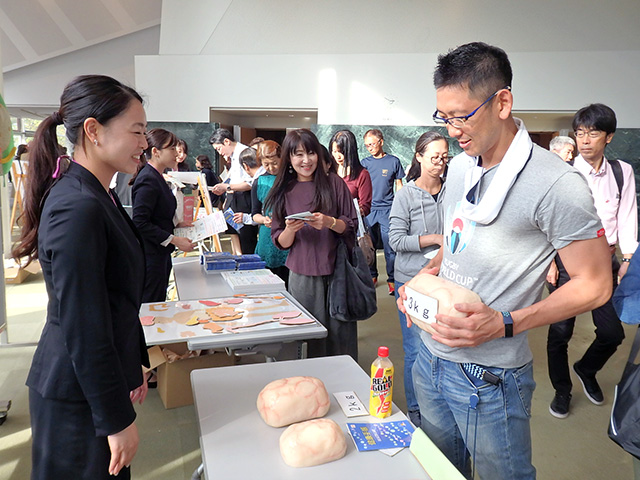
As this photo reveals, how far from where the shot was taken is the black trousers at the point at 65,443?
1.20 m

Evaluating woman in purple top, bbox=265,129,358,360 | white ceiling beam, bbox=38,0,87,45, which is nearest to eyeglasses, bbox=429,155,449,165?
woman in purple top, bbox=265,129,358,360

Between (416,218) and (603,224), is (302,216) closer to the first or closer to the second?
(416,218)

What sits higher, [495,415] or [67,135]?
[67,135]

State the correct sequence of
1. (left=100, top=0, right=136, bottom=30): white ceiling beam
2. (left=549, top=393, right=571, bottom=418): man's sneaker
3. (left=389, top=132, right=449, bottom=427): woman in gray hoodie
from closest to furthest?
1. (left=389, top=132, right=449, bottom=427): woman in gray hoodie
2. (left=549, top=393, right=571, bottom=418): man's sneaker
3. (left=100, top=0, right=136, bottom=30): white ceiling beam

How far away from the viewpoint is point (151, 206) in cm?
297

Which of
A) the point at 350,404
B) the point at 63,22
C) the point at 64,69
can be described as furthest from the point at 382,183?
the point at 64,69

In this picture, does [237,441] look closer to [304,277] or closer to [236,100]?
[304,277]

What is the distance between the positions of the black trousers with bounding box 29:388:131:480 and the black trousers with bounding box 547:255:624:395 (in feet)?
8.13

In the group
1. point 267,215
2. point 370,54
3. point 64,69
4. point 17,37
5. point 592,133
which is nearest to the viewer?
point 592,133

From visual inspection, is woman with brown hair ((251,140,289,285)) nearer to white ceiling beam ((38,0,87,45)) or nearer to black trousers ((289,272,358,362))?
black trousers ((289,272,358,362))

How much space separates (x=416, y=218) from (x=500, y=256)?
138cm

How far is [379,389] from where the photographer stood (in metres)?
1.36

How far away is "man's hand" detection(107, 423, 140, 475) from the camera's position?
1175 millimetres

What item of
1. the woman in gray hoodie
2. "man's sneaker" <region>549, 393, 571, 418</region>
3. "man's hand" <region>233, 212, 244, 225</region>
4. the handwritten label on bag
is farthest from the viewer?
"man's hand" <region>233, 212, 244, 225</region>
